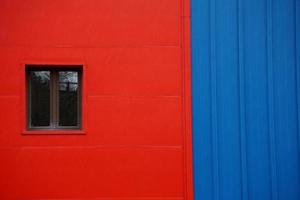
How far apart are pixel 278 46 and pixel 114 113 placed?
2.23 m

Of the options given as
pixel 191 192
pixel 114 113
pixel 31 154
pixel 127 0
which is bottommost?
pixel 191 192

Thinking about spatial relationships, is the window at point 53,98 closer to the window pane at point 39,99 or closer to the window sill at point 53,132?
the window pane at point 39,99

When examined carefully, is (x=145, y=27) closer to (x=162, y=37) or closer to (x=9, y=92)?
(x=162, y=37)

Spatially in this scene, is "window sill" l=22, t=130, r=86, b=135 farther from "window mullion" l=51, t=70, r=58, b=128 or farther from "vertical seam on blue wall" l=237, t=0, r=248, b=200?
"vertical seam on blue wall" l=237, t=0, r=248, b=200

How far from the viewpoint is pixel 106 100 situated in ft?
16.3

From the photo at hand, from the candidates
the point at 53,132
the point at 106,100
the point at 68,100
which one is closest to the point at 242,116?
the point at 106,100

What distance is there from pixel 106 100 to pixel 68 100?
488 mm

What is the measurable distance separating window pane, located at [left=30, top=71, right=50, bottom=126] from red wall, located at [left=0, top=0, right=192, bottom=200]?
17 centimetres

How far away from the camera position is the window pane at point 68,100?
5.05 m

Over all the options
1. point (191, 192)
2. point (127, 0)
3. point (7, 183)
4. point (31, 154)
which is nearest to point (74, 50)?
point (127, 0)

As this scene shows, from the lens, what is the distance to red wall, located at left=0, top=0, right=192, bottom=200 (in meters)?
4.89

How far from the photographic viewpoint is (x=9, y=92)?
488 centimetres

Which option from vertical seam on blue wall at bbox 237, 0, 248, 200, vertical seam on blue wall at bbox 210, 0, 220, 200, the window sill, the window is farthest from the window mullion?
vertical seam on blue wall at bbox 237, 0, 248, 200

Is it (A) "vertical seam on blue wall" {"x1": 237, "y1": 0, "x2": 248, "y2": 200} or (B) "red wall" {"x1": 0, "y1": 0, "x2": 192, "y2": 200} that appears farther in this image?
(A) "vertical seam on blue wall" {"x1": 237, "y1": 0, "x2": 248, "y2": 200}
